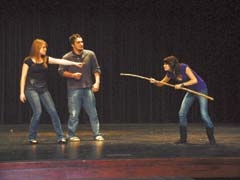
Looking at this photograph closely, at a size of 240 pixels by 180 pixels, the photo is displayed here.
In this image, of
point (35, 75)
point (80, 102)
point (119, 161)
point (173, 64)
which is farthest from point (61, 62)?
point (119, 161)

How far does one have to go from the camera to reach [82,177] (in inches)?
232

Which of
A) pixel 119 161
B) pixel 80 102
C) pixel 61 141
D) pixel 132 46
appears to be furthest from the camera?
pixel 132 46

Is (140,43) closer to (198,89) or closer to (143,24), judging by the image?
(143,24)

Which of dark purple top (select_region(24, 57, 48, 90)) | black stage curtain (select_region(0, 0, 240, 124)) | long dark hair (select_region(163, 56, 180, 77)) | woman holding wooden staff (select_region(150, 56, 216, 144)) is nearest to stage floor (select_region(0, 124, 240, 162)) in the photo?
woman holding wooden staff (select_region(150, 56, 216, 144))

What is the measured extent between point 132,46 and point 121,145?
5.00 m

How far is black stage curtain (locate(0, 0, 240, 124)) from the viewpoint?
39.5ft

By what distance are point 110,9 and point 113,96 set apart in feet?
6.16

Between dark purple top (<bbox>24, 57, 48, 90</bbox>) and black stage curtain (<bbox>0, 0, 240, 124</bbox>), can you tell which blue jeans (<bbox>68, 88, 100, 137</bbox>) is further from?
black stage curtain (<bbox>0, 0, 240, 124</bbox>)

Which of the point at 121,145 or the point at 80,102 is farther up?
the point at 80,102

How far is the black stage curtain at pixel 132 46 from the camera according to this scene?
12039 mm

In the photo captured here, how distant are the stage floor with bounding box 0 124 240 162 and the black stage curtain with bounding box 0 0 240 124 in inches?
64.4

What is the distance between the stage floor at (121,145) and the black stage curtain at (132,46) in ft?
5.37

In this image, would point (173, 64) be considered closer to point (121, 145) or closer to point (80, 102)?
point (121, 145)

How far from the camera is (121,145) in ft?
25.1
